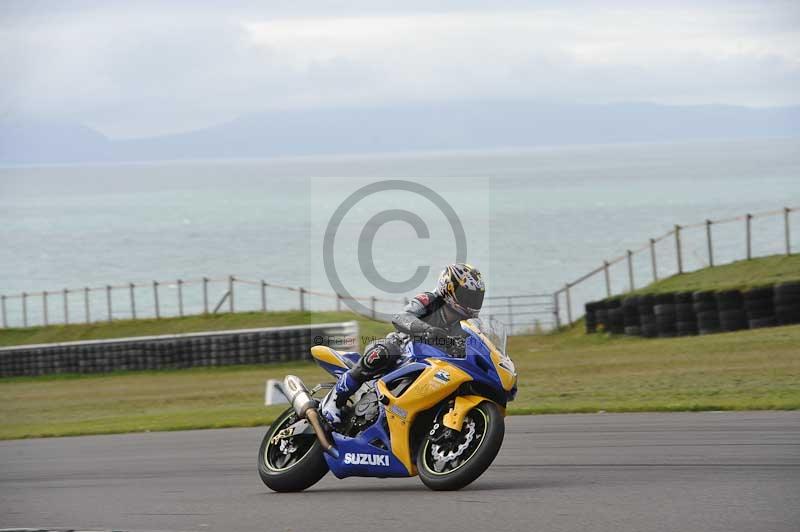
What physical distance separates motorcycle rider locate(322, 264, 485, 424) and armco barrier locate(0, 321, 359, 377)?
16.4m

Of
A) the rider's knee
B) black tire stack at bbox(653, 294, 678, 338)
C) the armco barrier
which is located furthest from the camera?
the armco barrier

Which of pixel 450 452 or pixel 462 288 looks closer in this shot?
pixel 450 452

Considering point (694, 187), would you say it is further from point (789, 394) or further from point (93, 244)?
point (789, 394)

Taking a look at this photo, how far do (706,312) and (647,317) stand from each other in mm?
1908

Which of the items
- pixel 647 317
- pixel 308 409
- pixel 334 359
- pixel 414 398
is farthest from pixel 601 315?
pixel 414 398

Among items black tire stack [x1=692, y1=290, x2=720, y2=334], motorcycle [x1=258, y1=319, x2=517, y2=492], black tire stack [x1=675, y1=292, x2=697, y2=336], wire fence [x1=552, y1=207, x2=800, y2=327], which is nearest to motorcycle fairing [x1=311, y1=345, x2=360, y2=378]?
motorcycle [x1=258, y1=319, x2=517, y2=492]

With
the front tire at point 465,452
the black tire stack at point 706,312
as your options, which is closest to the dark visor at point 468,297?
the front tire at point 465,452

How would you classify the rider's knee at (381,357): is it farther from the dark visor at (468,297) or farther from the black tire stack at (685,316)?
the black tire stack at (685,316)

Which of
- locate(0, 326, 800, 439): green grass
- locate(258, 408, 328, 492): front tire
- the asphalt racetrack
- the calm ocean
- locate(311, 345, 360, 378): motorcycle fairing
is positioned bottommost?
locate(0, 326, 800, 439): green grass

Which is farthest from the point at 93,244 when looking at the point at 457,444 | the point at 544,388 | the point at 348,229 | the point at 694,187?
the point at 457,444

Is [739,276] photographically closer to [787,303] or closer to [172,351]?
[787,303]

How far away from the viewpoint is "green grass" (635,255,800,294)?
78.2 feet

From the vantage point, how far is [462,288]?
7891 mm

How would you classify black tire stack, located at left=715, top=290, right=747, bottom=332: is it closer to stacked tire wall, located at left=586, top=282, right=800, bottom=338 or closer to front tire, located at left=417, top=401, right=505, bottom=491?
stacked tire wall, located at left=586, top=282, right=800, bottom=338
